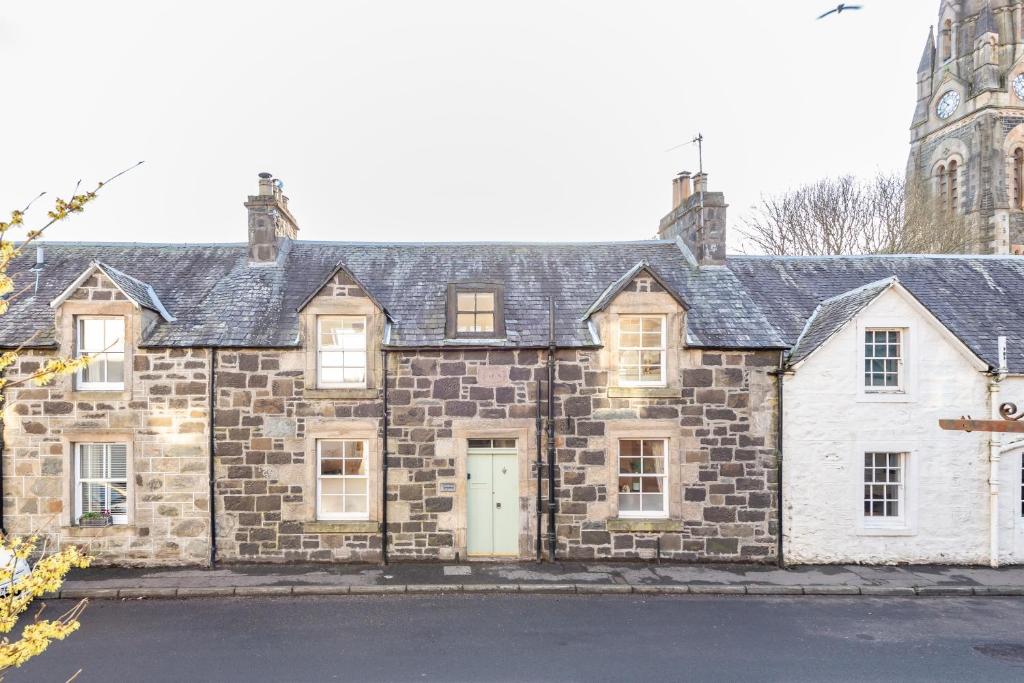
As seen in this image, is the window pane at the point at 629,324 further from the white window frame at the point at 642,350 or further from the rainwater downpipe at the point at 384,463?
the rainwater downpipe at the point at 384,463

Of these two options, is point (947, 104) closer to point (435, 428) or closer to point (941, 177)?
point (941, 177)

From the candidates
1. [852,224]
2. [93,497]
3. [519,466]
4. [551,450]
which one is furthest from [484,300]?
[852,224]

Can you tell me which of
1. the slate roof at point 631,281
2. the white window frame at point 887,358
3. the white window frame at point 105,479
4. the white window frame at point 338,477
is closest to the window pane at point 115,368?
the white window frame at point 105,479

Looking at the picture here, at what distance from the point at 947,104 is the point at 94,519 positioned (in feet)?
197

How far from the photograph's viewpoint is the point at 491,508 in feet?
44.3

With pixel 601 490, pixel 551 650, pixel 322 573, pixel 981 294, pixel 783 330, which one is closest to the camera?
pixel 551 650

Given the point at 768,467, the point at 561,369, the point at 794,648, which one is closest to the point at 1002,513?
the point at 768,467

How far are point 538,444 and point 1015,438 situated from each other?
10.7m

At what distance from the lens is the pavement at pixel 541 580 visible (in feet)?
38.2

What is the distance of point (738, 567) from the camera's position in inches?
517

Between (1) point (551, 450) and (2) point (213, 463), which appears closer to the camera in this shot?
(2) point (213, 463)

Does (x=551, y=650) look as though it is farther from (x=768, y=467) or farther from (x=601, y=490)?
(x=768, y=467)

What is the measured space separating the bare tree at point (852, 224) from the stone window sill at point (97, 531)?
2980cm

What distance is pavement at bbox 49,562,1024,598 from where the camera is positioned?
11.7 metres
